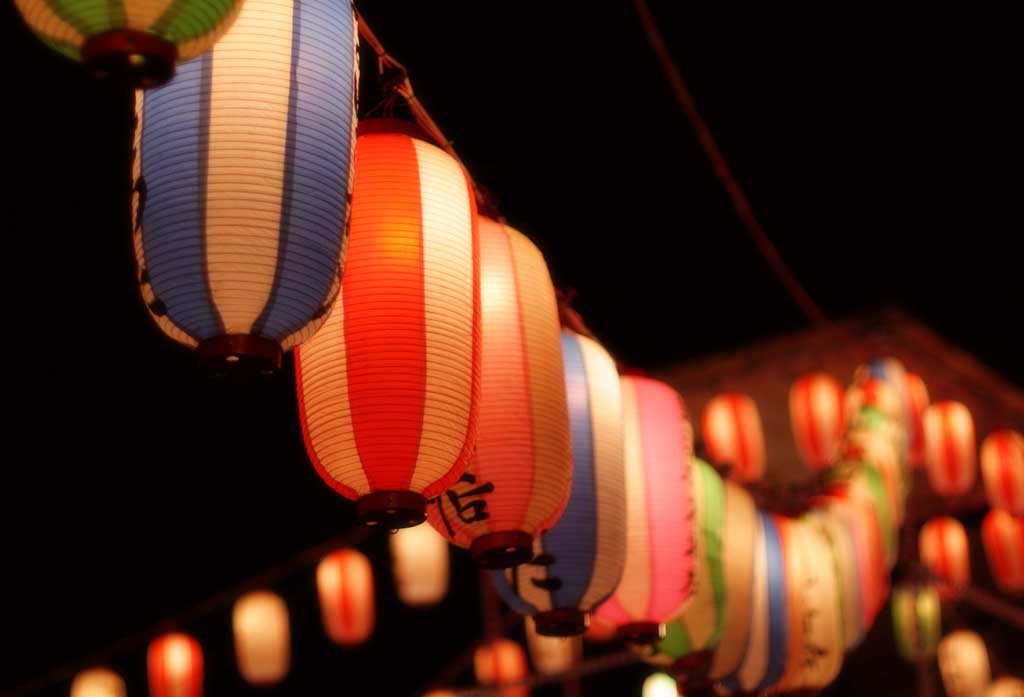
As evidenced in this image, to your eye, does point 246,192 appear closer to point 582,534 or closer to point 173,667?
point 582,534

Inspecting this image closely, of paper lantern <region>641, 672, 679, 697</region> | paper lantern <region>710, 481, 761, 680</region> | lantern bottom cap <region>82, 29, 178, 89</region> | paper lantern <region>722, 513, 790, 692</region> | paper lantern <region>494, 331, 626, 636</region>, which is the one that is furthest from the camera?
paper lantern <region>641, 672, 679, 697</region>

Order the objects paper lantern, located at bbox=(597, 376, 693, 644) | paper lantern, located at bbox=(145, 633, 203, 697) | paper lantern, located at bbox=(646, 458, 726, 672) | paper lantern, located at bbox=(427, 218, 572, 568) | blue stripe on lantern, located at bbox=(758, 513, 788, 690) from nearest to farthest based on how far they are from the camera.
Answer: paper lantern, located at bbox=(427, 218, 572, 568), paper lantern, located at bbox=(597, 376, 693, 644), paper lantern, located at bbox=(646, 458, 726, 672), blue stripe on lantern, located at bbox=(758, 513, 788, 690), paper lantern, located at bbox=(145, 633, 203, 697)

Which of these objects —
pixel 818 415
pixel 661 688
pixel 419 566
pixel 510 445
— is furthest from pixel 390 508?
pixel 818 415

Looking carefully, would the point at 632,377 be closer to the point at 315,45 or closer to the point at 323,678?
the point at 315,45

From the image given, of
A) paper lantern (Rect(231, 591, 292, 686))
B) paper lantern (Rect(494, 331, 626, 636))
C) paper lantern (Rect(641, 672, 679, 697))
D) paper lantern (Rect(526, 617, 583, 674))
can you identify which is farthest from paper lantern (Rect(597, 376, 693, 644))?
paper lantern (Rect(526, 617, 583, 674))

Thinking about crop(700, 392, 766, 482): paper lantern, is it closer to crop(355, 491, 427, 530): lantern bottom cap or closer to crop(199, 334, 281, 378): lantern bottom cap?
crop(355, 491, 427, 530): lantern bottom cap

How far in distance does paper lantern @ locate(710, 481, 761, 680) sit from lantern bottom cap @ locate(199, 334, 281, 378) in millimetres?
3295

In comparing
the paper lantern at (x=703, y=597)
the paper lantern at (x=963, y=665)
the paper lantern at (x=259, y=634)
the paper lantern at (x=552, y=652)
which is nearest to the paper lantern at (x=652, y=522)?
the paper lantern at (x=703, y=597)

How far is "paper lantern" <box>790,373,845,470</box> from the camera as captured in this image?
1188cm

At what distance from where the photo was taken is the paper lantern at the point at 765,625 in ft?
20.7

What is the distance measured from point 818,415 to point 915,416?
80 centimetres

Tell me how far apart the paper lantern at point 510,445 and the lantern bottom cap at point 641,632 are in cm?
119

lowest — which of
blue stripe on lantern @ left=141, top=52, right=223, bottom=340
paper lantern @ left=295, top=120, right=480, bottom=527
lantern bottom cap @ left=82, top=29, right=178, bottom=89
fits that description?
paper lantern @ left=295, top=120, right=480, bottom=527

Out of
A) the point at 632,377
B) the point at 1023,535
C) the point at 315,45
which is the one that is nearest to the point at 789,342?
the point at 1023,535
